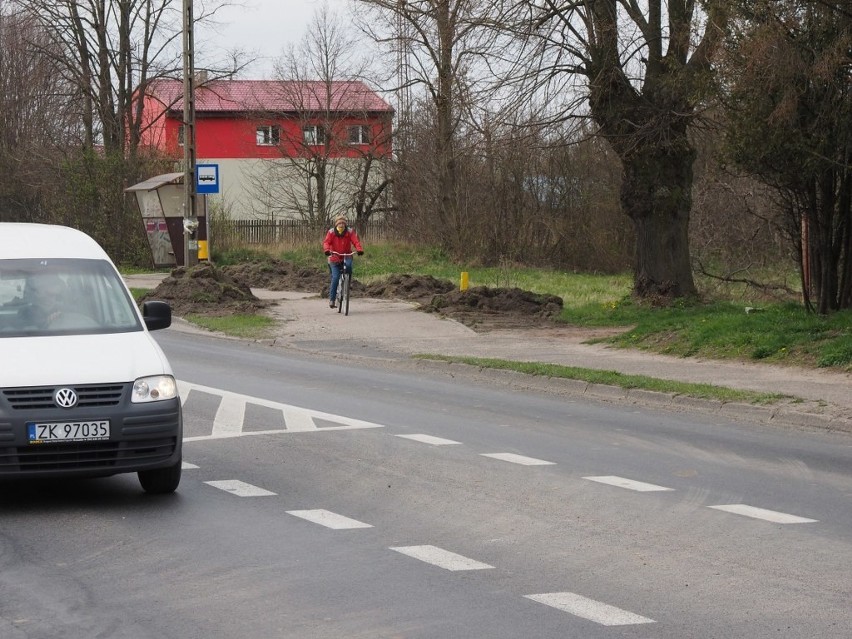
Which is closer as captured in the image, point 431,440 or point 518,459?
point 518,459

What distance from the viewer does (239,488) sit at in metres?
9.38

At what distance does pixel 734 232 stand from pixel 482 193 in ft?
45.7

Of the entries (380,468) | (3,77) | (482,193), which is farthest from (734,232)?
(3,77)

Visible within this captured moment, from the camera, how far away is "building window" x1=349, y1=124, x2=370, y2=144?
62.8 metres

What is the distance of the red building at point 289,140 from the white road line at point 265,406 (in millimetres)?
39931

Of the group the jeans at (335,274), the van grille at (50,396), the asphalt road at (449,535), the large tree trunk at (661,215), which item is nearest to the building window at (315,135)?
the jeans at (335,274)

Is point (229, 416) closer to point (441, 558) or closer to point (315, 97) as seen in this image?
point (441, 558)

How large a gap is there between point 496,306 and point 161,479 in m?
17.0

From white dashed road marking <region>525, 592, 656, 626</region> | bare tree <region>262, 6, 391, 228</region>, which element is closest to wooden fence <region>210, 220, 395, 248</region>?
bare tree <region>262, 6, 391, 228</region>

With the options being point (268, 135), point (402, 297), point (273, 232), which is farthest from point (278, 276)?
point (268, 135)

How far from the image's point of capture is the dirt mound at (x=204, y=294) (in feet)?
88.4

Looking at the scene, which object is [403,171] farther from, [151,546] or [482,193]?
[151,546]

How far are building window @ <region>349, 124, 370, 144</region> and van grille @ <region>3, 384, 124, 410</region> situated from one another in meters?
53.8

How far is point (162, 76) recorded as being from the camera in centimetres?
4719
